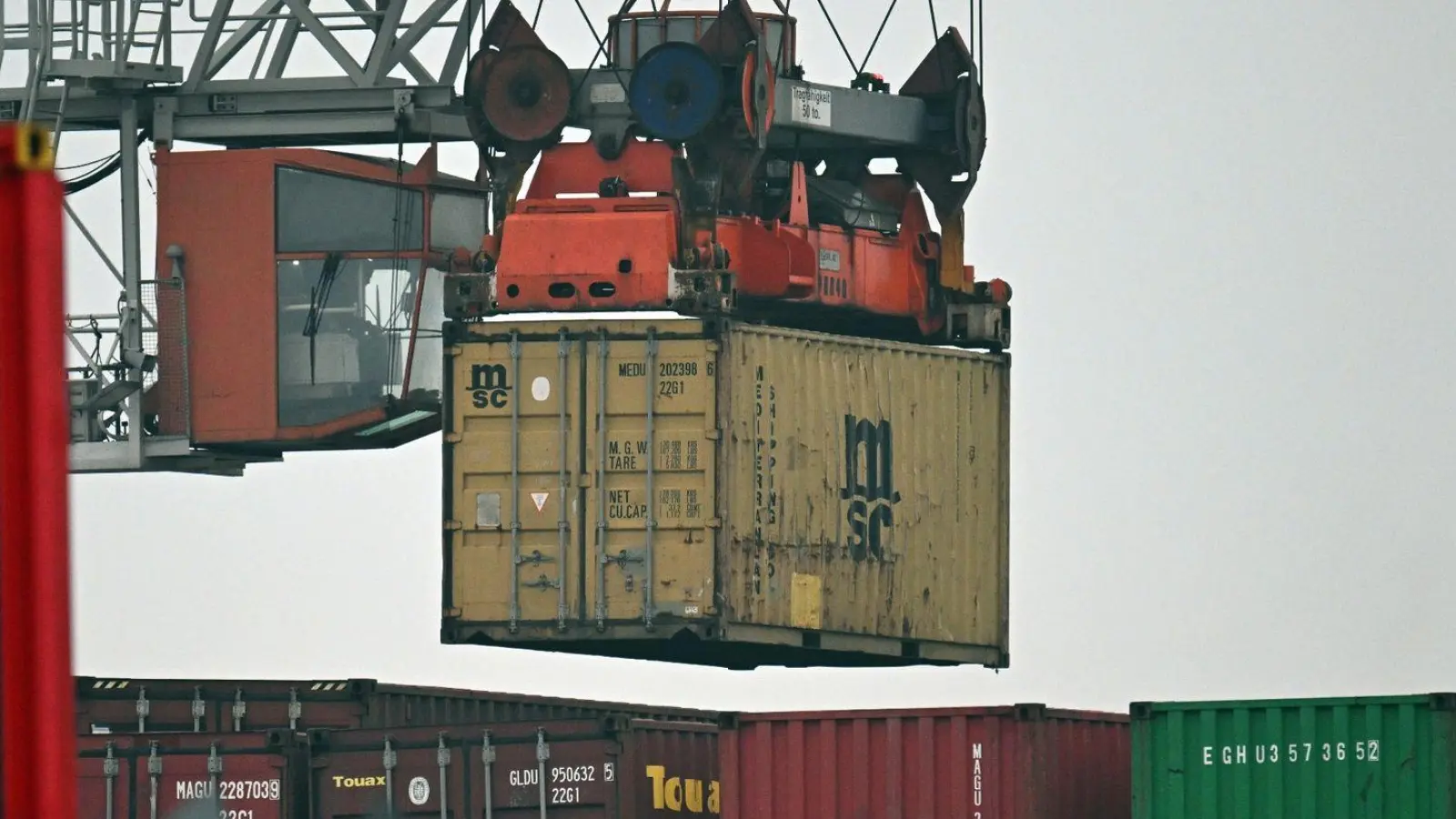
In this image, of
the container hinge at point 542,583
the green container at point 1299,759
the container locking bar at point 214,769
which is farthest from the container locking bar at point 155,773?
the green container at point 1299,759

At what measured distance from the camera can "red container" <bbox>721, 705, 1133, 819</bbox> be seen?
24.7 meters

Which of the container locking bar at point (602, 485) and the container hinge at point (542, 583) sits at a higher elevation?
the container locking bar at point (602, 485)

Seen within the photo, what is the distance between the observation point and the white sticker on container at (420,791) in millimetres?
25500

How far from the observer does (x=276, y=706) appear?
93.2 feet

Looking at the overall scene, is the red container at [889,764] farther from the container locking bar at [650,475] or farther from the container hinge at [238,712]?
the container hinge at [238,712]

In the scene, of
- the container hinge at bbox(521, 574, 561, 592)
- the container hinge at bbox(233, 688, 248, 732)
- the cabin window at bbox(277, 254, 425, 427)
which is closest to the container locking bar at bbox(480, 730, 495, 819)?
the container hinge at bbox(521, 574, 561, 592)

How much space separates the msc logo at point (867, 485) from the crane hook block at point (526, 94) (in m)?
4.15

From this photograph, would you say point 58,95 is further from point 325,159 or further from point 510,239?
point 510,239

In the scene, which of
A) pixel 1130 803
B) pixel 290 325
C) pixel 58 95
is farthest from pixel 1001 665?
pixel 58 95

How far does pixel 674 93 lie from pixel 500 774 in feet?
22.3

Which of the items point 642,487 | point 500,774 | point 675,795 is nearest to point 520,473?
point 642,487

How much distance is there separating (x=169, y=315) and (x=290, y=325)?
1.32 m

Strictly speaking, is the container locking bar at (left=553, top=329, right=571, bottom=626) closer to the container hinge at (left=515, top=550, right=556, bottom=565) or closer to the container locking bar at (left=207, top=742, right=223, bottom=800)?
the container hinge at (left=515, top=550, right=556, bottom=565)

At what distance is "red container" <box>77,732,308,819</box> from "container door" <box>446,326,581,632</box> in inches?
92.9
